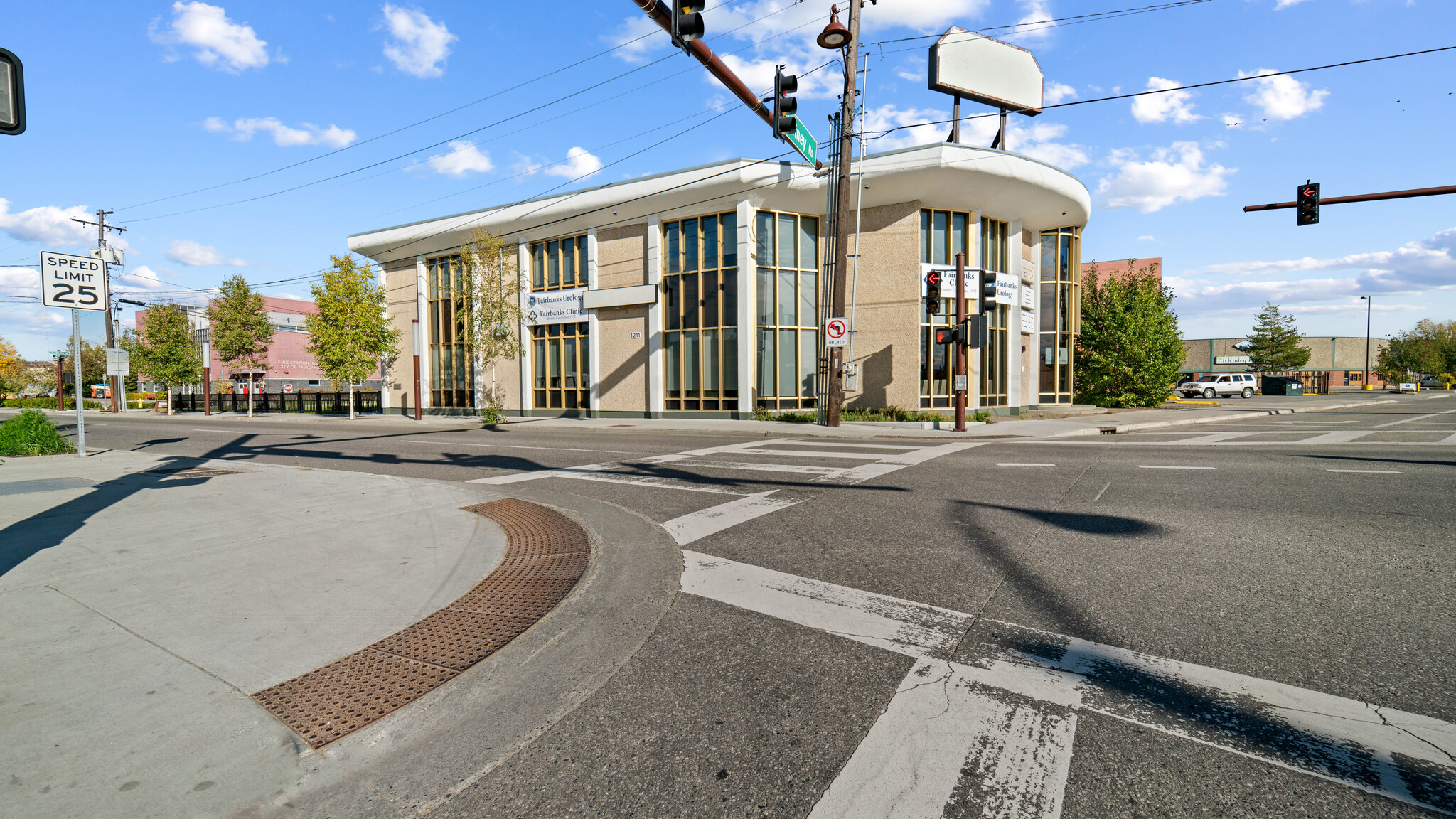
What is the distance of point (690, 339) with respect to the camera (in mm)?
24953

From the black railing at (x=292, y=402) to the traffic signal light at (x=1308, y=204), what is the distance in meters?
41.0

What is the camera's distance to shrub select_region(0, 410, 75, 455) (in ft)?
40.9

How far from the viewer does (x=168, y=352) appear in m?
42.2

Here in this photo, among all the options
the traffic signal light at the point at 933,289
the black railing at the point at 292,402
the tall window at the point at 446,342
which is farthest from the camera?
the black railing at the point at 292,402

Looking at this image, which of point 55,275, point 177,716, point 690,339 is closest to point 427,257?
point 690,339

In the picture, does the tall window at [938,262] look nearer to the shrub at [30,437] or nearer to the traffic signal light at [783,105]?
the traffic signal light at [783,105]

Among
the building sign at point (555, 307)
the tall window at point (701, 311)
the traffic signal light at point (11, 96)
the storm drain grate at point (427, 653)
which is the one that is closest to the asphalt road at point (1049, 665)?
the storm drain grate at point (427, 653)

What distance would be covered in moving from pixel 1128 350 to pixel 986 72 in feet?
44.6

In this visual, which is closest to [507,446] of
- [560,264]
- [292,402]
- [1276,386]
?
[560,264]

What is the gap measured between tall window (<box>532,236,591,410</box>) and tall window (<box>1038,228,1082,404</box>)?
21.4 meters

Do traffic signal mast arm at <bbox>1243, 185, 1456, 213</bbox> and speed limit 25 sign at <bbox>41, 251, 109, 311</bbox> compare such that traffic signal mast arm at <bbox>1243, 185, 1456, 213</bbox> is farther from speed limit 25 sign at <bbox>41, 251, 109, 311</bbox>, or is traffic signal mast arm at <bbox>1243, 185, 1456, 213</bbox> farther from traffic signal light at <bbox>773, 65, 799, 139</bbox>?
speed limit 25 sign at <bbox>41, 251, 109, 311</bbox>

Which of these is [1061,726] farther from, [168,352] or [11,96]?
[168,352]

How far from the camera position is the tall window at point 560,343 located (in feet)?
90.8

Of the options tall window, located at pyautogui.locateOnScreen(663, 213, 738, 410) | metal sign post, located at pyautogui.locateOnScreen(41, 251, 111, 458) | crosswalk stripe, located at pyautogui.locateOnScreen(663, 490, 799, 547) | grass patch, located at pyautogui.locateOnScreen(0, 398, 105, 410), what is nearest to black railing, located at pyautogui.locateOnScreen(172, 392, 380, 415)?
grass patch, located at pyautogui.locateOnScreen(0, 398, 105, 410)
